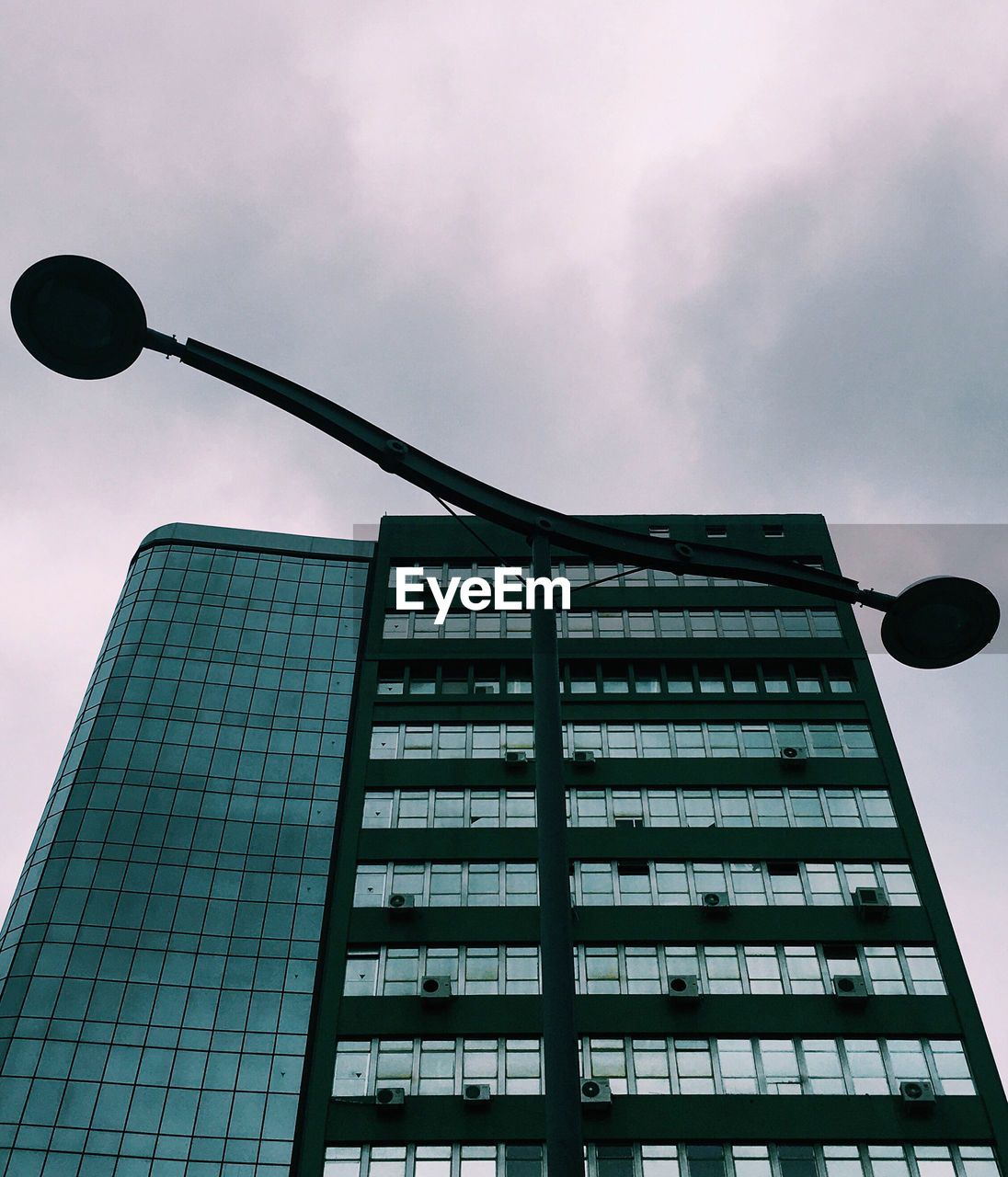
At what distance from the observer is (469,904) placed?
36812 mm

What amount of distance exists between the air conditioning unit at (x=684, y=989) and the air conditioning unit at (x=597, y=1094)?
11.5 feet

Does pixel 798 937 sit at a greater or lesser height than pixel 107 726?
lesser

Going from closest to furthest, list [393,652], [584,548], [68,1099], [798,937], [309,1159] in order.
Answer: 1. [584,548]
2. [309,1159]
3. [68,1099]
4. [798,937]
5. [393,652]

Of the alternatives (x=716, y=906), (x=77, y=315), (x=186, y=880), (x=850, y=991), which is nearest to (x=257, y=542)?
(x=186, y=880)

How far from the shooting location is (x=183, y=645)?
46781mm

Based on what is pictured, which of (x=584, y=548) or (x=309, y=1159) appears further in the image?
(x=309, y=1159)

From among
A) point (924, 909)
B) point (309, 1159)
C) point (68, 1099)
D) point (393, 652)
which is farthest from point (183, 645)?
point (924, 909)

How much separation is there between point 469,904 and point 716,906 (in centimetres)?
829

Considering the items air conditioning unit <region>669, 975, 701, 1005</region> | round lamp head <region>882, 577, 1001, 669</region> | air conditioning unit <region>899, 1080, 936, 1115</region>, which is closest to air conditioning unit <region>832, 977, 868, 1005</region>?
air conditioning unit <region>899, 1080, 936, 1115</region>

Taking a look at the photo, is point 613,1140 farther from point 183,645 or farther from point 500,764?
point 183,645

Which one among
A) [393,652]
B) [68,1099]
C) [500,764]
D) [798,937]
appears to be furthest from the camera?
[393,652]

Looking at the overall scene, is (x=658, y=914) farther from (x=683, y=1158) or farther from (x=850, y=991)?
(x=683, y=1158)

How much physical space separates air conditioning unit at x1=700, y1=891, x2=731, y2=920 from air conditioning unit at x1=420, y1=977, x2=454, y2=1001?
8.91 m

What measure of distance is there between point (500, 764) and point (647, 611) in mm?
10675
